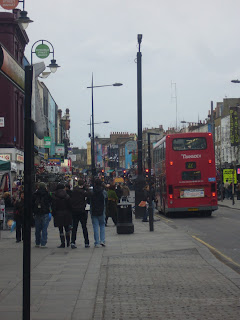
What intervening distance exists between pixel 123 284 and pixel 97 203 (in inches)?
240

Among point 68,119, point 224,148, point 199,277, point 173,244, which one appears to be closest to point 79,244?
point 173,244

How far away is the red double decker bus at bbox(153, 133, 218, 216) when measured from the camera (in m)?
27.8

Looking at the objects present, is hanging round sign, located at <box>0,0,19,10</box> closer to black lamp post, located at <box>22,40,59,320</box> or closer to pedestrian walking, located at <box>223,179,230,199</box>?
black lamp post, located at <box>22,40,59,320</box>

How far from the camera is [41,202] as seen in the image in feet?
49.8

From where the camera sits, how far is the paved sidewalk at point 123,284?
7180 millimetres

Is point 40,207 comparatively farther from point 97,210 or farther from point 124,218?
point 124,218

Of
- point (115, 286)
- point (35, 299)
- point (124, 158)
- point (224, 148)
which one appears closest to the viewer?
point (35, 299)

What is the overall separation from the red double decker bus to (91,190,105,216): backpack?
42.4 feet

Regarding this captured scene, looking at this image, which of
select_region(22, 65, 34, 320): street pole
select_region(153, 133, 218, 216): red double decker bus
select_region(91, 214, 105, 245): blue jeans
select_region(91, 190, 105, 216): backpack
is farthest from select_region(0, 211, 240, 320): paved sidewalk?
select_region(153, 133, 218, 216): red double decker bus

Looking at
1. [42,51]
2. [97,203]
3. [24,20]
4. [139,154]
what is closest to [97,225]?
[97,203]

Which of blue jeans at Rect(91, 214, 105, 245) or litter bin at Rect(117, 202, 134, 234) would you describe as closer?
blue jeans at Rect(91, 214, 105, 245)

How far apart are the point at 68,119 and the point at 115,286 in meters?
110

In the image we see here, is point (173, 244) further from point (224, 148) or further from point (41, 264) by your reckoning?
point (224, 148)

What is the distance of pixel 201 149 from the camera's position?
27.9 meters
